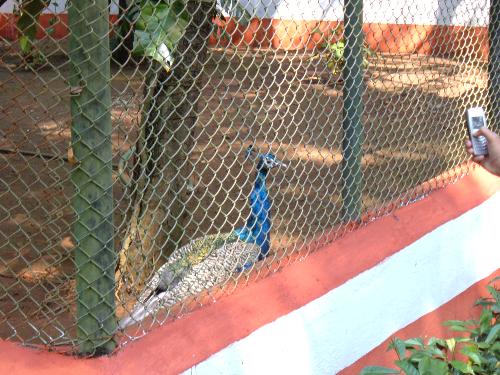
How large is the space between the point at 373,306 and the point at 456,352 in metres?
0.49

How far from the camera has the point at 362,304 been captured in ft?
10.1

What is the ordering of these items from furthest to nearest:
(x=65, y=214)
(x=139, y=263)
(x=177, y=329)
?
(x=65, y=214) → (x=139, y=263) → (x=177, y=329)

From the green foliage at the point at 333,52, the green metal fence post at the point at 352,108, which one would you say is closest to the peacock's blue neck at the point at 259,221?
the green metal fence post at the point at 352,108

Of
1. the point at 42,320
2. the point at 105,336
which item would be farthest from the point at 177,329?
the point at 42,320

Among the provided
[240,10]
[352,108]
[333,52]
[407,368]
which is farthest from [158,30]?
[333,52]

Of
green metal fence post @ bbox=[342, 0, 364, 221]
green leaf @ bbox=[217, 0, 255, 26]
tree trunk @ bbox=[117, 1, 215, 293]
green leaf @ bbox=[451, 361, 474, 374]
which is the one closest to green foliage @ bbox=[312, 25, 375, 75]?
green metal fence post @ bbox=[342, 0, 364, 221]

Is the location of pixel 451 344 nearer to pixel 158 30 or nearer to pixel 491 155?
pixel 491 155

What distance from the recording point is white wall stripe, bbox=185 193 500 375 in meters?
2.67

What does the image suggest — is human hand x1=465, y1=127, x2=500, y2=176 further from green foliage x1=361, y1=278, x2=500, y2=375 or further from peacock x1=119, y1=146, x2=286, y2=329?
peacock x1=119, y1=146, x2=286, y2=329

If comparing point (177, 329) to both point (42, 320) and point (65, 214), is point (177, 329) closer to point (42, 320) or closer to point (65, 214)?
point (42, 320)

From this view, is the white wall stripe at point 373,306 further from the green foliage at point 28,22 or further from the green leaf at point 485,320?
the green foliage at point 28,22

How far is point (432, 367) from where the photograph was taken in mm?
3018

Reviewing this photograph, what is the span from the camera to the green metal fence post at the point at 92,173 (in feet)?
7.20

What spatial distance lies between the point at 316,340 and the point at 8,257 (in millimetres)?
2880
